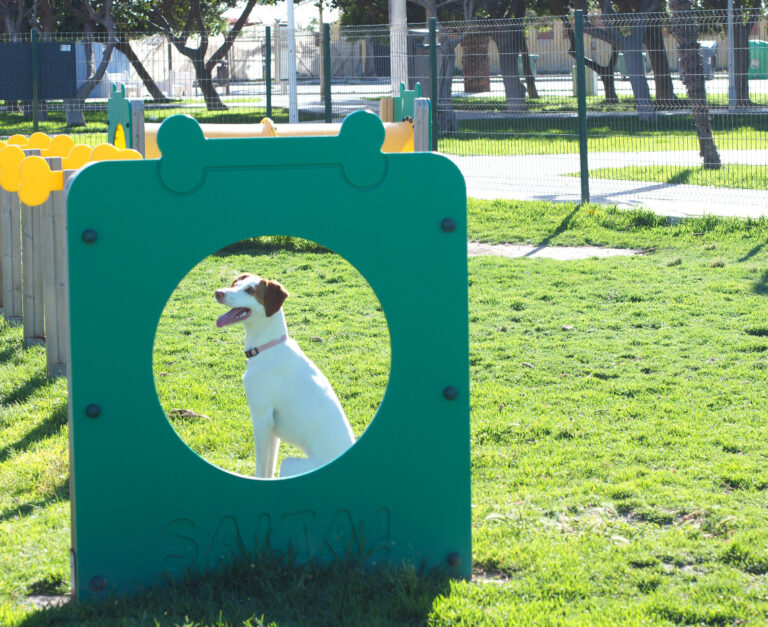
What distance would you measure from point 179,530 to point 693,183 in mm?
11568

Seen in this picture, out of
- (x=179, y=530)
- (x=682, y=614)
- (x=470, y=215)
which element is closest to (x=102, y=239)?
(x=179, y=530)

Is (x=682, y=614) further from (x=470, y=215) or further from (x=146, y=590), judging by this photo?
(x=470, y=215)

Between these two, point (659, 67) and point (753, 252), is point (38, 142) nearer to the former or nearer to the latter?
point (753, 252)

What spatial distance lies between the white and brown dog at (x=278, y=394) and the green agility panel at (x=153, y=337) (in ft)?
1.16

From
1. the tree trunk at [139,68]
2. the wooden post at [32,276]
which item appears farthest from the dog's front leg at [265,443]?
the tree trunk at [139,68]

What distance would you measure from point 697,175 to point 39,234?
34.5 feet

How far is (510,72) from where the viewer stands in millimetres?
18297

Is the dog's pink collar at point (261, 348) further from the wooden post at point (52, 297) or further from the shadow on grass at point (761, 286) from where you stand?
the shadow on grass at point (761, 286)

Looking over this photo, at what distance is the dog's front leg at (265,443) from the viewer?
11.5 ft

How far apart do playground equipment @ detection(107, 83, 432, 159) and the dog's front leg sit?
3.98 metres

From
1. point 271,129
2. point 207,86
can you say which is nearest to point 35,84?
point 207,86

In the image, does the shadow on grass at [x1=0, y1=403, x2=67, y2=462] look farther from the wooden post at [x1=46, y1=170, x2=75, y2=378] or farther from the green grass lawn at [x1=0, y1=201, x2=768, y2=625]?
the wooden post at [x1=46, y1=170, x2=75, y2=378]

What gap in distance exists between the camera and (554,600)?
3.05 meters

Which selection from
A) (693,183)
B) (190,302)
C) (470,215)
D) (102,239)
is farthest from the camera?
(693,183)
